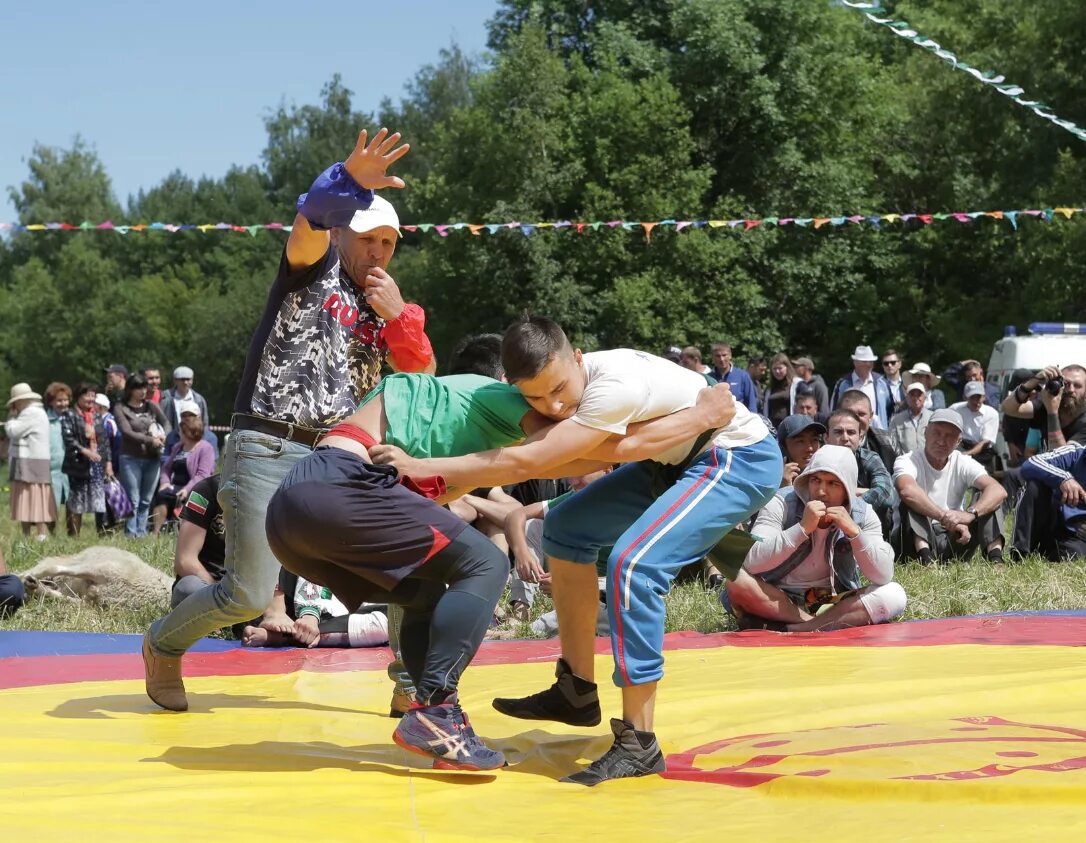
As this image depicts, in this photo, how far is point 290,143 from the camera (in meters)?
66.6

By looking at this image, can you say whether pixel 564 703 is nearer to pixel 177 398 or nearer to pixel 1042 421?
pixel 1042 421

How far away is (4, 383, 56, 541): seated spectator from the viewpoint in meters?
12.3

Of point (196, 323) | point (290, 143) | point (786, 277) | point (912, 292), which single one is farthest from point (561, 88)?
point (290, 143)

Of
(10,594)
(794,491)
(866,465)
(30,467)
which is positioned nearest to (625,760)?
(794,491)

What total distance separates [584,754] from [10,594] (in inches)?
168

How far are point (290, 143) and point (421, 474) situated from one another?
65.3 meters

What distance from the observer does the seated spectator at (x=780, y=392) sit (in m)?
13.6

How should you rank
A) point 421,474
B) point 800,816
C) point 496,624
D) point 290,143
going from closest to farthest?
point 800,816, point 421,474, point 496,624, point 290,143

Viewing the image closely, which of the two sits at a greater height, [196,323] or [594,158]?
[594,158]

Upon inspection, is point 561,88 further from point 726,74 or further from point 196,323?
point 196,323

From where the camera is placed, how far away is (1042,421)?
1050cm

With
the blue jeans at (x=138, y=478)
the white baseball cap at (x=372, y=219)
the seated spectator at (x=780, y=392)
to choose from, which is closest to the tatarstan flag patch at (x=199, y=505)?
the white baseball cap at (x=372, y=219)

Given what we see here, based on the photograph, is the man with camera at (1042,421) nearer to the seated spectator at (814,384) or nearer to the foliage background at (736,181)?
the seated spectator at (814,384)

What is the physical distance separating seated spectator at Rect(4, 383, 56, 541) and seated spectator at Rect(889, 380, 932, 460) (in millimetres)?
7296
